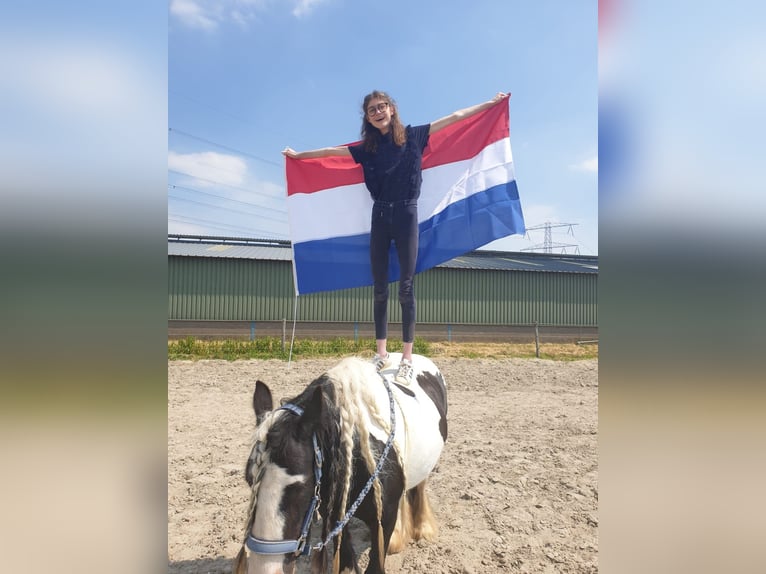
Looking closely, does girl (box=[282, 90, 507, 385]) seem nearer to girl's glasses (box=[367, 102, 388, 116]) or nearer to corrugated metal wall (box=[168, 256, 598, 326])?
girl's glasses (box=[367, 102, 388, 116])

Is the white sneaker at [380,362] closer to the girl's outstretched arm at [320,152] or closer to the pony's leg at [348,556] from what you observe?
the pony's leg at [348,556]

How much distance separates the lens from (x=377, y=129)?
344 centimetres

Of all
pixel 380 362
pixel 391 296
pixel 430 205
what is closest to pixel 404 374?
pixel 380 362

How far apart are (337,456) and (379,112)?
8.50ft

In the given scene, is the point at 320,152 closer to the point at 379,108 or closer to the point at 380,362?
the point at 379,108

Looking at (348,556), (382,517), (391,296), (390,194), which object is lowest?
(348,556)

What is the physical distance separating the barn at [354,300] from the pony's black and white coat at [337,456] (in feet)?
45.6

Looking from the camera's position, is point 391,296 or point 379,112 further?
point 391,296

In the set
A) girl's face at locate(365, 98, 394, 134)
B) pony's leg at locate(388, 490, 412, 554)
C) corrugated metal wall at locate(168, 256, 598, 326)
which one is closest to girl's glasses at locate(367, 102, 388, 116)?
girl's face at locate(365, 98, 394, 134)

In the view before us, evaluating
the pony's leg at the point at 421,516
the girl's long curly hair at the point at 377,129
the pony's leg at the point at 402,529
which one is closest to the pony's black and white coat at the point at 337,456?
the pony's leg at the point at 402,529

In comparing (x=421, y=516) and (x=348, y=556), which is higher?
(x=348, y=556)

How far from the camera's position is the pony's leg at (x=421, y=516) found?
344 cm
